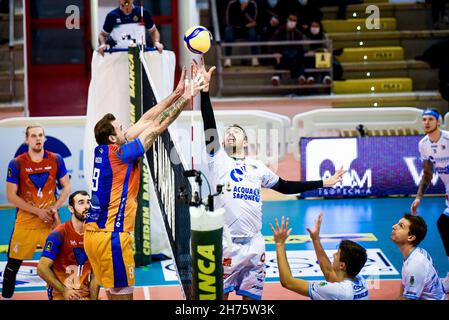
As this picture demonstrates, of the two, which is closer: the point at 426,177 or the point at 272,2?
the point at 426,177

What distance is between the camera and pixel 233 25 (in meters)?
21.8

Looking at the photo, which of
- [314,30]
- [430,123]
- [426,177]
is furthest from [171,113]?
[314,30]

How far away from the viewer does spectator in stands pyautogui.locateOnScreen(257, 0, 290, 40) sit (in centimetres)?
2155

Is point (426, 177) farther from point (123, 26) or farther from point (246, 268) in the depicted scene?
point (123, 26)

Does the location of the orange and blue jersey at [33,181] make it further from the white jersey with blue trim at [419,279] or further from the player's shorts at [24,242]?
the white jersey with blue trim at [419,279]

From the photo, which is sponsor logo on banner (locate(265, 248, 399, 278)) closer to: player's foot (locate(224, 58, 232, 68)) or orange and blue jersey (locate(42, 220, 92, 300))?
orange and blue jersey (locate(42, 220, 92, 300))

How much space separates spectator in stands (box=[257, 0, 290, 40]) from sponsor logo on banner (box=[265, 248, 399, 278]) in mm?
10465

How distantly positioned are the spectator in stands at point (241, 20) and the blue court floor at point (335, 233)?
7.48 meters

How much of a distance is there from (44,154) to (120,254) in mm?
2889

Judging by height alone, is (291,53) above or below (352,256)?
above

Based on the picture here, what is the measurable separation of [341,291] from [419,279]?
3.58ft

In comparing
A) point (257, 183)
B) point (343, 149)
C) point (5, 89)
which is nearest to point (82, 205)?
point (257, 183)

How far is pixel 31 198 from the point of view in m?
10.4

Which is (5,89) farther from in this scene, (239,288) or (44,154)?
(239,288)
